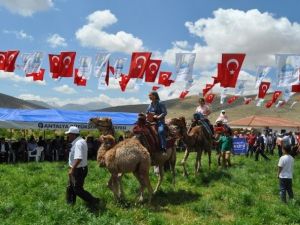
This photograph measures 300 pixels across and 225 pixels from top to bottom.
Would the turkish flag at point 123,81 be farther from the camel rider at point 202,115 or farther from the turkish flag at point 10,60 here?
the camel rider at point 202,115

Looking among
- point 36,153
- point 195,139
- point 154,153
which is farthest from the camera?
point 36,153

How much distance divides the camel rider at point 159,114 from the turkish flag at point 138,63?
30.3 ft

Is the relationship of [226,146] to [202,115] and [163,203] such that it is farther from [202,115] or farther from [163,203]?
[163,203]

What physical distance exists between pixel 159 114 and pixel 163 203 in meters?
2.49

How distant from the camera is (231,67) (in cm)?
1947

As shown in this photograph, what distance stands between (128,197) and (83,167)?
2497 mm

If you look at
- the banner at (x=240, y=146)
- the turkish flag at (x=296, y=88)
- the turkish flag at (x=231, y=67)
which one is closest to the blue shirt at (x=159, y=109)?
the turkish flag at (x=231, y=67)

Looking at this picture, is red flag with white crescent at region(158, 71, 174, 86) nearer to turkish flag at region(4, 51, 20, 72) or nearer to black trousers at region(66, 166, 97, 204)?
turkish flag at region(4, 51, 20, 72)

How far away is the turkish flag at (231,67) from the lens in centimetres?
1889

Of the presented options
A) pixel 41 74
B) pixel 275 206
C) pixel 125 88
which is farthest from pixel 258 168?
pixel 41 74

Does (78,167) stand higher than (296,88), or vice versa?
(296,88)

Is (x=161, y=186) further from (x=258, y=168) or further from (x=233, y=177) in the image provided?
(x=258, y=168)

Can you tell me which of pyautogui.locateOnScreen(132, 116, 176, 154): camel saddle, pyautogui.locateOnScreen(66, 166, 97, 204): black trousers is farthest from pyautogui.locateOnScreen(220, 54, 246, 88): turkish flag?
pyautogui.locateOnScreen(66, 166, 97, 204): black trousers

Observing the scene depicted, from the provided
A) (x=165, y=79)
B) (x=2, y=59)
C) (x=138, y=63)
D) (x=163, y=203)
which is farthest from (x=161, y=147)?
(x=2, y=59)
